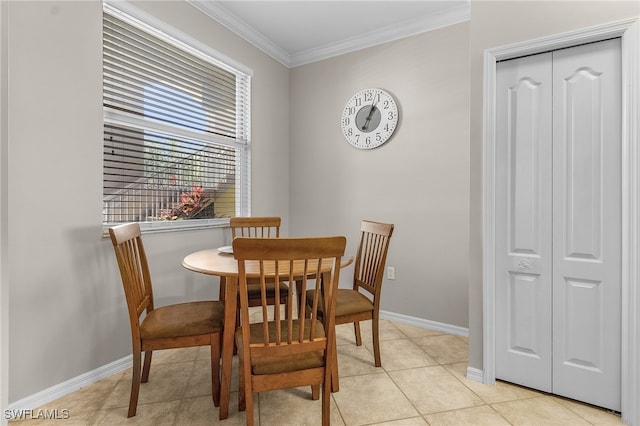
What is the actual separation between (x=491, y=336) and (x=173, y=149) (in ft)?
8.49

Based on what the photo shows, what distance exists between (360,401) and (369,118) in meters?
2.43

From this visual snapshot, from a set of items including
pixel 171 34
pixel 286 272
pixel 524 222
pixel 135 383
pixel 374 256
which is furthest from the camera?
pixel 171 34

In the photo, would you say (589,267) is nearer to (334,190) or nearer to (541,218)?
(541,218)

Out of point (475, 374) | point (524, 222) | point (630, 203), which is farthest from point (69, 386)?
point (630, 203)

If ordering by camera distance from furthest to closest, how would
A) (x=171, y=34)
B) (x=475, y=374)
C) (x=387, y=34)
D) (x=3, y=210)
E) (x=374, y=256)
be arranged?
(x=387, y=34), (x=171, y=34), (x=374, y=256), (x=475, y=374), (x=3, y=210)

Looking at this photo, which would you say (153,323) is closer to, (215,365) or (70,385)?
(215,365)

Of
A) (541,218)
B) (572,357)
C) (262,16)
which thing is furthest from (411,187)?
(262,16)

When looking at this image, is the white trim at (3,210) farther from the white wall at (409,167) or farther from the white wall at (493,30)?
the white wall at (409,167)

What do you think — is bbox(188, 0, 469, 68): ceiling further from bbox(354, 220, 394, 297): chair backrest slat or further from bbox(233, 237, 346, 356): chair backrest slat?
bbox(233, 237, 346, 356): chair backrest slat

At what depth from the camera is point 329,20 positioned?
294cm

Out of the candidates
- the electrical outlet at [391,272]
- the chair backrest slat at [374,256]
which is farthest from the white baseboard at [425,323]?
the chair backrest slat at [374,256]

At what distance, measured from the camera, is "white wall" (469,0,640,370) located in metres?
1.70

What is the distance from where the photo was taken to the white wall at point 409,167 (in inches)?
110

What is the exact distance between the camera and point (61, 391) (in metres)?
1.82
